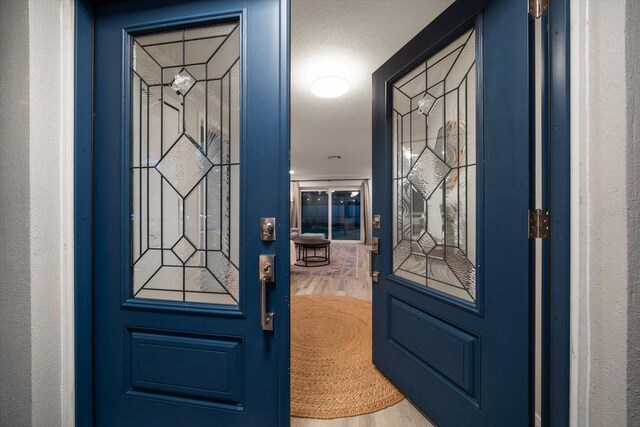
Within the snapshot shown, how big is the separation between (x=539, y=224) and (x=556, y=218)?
0.22ft

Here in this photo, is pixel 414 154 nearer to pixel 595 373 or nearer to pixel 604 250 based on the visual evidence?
pixel 604 250

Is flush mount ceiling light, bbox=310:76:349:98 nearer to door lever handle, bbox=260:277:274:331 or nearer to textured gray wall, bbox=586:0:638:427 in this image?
textured gray wall, bbox=586:0:638:427

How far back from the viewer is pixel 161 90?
1.05 m

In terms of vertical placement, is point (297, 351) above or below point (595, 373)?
below

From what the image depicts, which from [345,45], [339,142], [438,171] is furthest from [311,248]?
[438,171]

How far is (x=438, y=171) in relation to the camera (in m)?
1.29

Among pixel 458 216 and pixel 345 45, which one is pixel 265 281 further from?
pixel 345 45

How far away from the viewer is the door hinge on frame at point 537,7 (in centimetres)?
83

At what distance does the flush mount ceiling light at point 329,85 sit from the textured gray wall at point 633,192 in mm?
1908

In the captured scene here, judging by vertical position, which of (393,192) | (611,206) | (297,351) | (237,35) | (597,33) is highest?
(237,35)

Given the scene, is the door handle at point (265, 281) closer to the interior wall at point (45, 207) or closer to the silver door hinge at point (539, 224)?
the interior wall at point (45, 207)

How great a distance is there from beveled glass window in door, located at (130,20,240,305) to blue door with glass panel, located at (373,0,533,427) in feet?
3.35

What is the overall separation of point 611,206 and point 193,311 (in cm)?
147

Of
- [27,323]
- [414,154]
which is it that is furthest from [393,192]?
[27,323]
